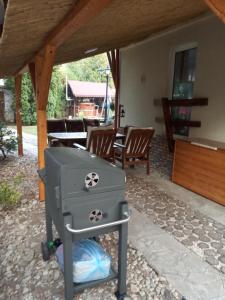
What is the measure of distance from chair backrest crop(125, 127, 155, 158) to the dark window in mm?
1505

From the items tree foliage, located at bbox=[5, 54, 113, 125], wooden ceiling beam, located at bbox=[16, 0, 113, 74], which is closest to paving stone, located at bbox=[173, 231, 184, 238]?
wooden ceiling beam, located at bbox=[16, 0, 113, 74]

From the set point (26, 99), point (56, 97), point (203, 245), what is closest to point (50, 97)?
point (56, 97)

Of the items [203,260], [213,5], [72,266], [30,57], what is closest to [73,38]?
[30,57]

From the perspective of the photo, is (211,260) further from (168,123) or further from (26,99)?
(26,99)

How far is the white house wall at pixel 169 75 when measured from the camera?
4965 millimetres

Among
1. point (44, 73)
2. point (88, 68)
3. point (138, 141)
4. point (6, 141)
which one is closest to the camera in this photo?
point (44, 73)

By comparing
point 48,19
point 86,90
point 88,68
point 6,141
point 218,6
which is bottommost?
point 6,141

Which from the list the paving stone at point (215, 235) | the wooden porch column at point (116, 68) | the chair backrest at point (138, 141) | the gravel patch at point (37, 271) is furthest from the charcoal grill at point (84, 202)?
the wooden porch column at point (116, 68)

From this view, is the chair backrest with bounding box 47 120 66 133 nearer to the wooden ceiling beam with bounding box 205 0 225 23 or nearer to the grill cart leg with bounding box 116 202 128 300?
the grill cart leg with bounding box 116 202 128 300

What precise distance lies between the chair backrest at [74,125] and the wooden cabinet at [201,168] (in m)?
3.42

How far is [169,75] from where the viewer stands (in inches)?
245

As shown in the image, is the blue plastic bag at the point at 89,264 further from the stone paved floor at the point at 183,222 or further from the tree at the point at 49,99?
the tree at the point at 49,99

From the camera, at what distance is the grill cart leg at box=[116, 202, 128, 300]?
1.81 meters

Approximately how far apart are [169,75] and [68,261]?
5409 millimetres
